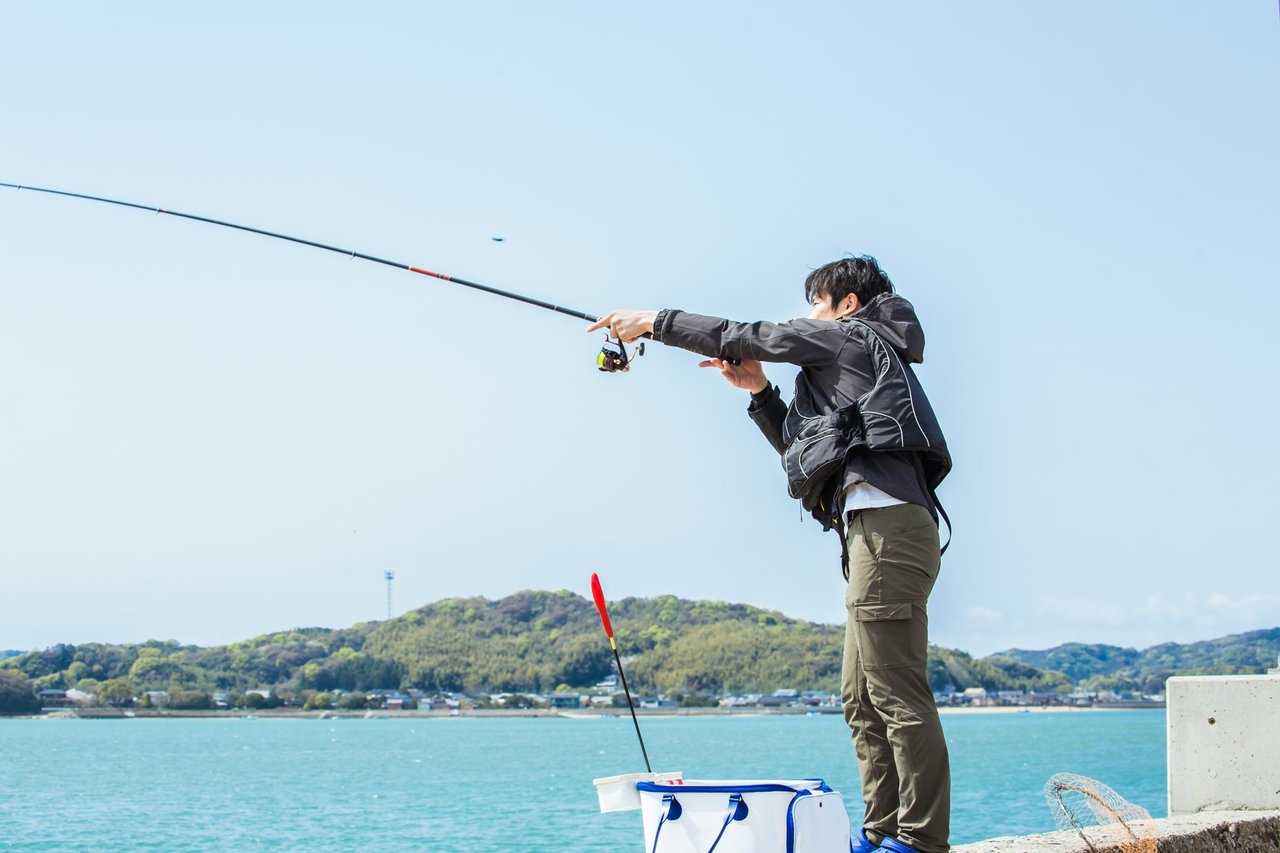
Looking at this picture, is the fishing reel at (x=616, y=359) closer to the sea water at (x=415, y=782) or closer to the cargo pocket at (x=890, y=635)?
the cargo pocket at (x=890, y=635)

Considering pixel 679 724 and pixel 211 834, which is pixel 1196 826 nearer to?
pixel 211 834

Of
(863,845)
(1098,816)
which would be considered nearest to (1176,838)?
(1098,816)

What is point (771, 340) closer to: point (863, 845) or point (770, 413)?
point (770, 413)

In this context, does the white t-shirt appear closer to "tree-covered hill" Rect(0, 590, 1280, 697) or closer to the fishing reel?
the fishing reel

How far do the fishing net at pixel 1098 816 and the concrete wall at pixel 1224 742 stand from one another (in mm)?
1095

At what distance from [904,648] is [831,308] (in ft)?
3.19

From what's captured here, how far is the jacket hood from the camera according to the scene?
11.1 feet

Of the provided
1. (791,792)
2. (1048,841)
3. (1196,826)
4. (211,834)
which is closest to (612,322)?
(791,792)

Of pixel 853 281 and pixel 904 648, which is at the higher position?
pixel 853 281

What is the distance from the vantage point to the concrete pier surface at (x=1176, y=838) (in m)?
4.03

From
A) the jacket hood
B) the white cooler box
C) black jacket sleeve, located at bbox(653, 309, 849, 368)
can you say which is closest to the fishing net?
the white cooler box

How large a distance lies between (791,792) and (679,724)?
149499 millimetres

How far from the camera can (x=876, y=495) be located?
328 centimetres

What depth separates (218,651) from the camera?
11550cm
